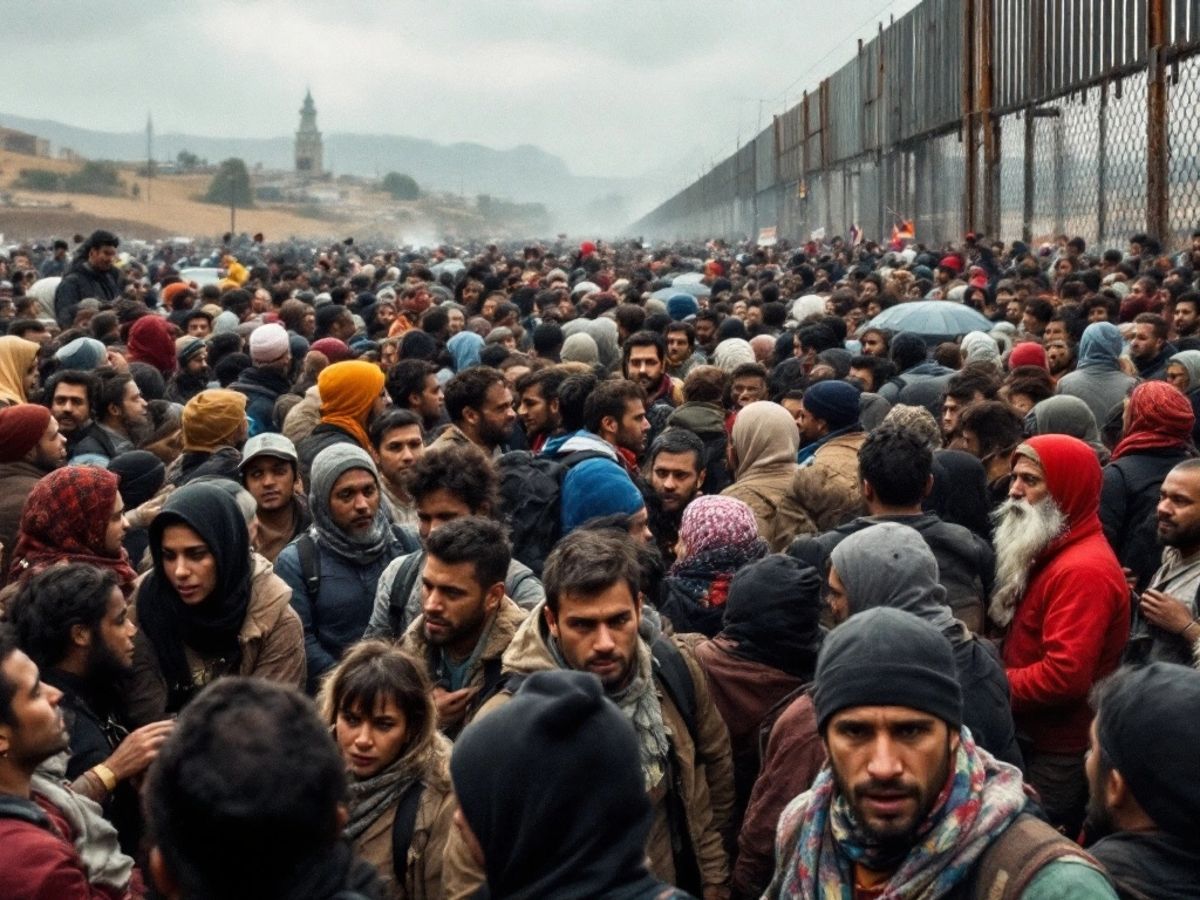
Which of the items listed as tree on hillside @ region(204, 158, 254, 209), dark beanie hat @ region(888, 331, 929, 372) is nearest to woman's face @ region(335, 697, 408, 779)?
dark beanie hat @ region(888, 331, 929, 372)

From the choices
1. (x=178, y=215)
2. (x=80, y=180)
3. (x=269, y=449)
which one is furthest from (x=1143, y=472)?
(x=80, y=180)

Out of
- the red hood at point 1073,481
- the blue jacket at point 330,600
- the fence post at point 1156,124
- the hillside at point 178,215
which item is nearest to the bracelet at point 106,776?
the blue jacket at point 330,600

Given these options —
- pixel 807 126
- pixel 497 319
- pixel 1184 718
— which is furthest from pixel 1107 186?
pixel 807 126

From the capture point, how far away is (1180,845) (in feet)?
8.61

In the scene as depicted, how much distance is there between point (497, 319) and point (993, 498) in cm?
695

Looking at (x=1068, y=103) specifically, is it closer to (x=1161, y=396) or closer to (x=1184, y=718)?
(x=1161, y=396)

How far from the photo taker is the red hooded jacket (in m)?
4.36

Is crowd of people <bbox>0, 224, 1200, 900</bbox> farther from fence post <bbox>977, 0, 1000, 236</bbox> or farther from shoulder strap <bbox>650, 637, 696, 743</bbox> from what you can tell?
fence post <bbox>977, 0, 1000, 236</bbox>

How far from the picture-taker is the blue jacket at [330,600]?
4.95m

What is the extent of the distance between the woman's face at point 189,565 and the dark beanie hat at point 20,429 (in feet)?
6.16

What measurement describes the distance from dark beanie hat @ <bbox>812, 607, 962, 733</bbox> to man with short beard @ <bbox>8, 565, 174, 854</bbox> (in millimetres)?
1743

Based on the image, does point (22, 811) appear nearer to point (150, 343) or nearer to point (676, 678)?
point (676, 678)

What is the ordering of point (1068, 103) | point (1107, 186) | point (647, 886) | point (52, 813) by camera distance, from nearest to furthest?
point (647, 886), point (52, 813), point (1107, 186), point (1068, 103)

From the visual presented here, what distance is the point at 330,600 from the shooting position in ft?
16.4
